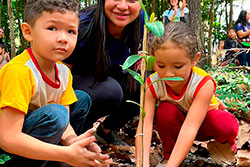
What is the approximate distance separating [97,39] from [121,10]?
0.83ft

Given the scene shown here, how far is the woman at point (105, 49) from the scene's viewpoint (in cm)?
196

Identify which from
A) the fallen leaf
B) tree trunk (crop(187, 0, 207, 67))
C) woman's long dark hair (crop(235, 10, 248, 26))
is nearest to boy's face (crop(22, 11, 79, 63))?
the fallen leaf

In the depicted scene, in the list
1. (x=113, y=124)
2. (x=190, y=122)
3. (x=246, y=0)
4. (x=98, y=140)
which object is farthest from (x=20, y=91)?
(x=246, y=0)

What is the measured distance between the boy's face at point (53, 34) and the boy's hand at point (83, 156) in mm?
435

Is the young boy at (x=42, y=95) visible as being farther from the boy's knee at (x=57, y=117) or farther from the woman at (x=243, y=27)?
the woman at (x=243, y=27)

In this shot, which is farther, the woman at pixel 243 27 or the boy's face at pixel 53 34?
the woman at pixel 243 27

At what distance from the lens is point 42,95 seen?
57.8 inches

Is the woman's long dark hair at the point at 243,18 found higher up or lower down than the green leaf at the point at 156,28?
lower down

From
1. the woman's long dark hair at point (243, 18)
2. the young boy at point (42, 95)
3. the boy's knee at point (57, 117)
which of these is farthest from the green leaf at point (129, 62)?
the woman's long dark hair at point (243, 18)

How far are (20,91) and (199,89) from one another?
89 cm

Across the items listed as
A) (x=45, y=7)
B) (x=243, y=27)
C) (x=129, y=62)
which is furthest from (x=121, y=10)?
(x=243, y=27)

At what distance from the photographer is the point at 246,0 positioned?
19.3m

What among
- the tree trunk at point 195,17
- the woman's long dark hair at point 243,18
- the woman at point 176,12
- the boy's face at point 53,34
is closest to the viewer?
the woman at point 176,12

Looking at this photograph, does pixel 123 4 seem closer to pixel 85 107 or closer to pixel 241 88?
pixel 85 107
